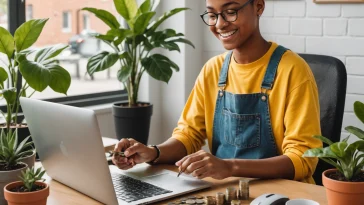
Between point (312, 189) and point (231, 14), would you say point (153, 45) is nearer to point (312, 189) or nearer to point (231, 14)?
point (231, 14)

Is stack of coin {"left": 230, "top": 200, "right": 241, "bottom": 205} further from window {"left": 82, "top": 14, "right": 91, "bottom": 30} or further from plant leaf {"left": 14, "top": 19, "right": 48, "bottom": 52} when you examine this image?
window {"left": 82, "top": 14, "right": 91, "bottom": 30}

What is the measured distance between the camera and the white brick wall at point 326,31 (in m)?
2.71

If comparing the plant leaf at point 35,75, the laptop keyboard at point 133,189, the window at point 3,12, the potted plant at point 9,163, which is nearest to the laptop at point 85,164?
the laptop keyboard at point 133,189

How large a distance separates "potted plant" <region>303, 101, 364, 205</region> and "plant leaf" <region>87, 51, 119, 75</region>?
5.43 feet

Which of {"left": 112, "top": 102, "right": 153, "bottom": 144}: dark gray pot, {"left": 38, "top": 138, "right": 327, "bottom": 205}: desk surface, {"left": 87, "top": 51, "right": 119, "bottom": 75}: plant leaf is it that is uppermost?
{"left": 87, "top": 51, "right": 119, "bottom": 75}: plant leaf

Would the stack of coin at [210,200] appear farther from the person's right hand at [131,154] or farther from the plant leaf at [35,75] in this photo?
the plant leaf at [35,75]

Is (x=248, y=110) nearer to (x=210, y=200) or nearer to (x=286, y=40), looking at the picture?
(x=210, y=200)

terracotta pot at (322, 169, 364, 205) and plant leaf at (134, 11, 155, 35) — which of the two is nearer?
terracotta pot at (322, 169, 364, 205)

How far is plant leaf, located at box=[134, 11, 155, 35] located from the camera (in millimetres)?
2754

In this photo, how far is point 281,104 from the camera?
6.07ft

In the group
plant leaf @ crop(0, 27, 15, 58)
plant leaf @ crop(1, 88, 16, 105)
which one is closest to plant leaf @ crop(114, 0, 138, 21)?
plant leaf @ crop(0, 27, 15, 58)

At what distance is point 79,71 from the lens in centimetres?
324

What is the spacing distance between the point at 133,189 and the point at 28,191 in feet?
1.10

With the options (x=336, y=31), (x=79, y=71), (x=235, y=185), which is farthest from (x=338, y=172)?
(x=79, y=71)
